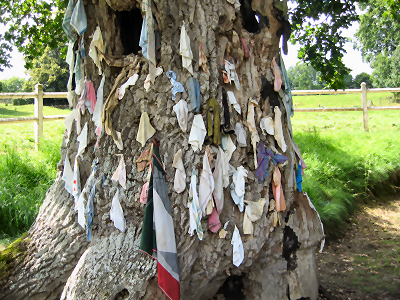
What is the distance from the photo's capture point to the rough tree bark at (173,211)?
6.34ft

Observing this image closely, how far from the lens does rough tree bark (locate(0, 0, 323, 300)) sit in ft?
6.34

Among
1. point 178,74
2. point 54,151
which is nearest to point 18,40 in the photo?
point 54,151

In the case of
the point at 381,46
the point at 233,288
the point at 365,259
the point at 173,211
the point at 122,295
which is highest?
the point at 381,46

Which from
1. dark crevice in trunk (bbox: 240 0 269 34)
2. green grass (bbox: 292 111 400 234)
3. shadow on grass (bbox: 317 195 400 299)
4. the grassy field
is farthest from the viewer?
green grass (bbox: 292 111 400 234)

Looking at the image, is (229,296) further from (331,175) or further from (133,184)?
(331,175)

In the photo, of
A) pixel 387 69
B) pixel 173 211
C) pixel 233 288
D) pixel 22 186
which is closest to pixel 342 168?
pixel 233 288

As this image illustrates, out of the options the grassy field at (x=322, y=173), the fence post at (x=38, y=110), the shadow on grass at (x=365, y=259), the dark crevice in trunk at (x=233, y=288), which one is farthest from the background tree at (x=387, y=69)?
the dark crevice in trunk at (x=233, y=288)

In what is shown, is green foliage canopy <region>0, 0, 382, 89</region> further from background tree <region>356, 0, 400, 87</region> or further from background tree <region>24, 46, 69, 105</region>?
background tree <region>356, 0, 400, 87</region>

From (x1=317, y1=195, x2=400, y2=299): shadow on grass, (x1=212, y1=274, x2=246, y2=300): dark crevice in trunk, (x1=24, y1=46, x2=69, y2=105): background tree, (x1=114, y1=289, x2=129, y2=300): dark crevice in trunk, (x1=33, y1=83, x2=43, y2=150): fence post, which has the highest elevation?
(x1=24, y1=46, x2=69, y2=105): background tree

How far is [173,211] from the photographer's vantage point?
76.4 inches

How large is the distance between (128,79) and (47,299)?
5.88 ft

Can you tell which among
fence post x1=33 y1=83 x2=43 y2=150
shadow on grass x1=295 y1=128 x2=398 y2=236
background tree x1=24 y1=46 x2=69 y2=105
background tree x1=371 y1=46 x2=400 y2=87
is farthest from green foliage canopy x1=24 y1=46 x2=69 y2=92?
background tree x1=371 y1=46 x2=400 y2=87

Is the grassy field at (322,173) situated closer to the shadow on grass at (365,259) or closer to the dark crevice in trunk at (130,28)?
the shadow on grass at (365,259)

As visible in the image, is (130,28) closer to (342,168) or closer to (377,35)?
(342,168)
